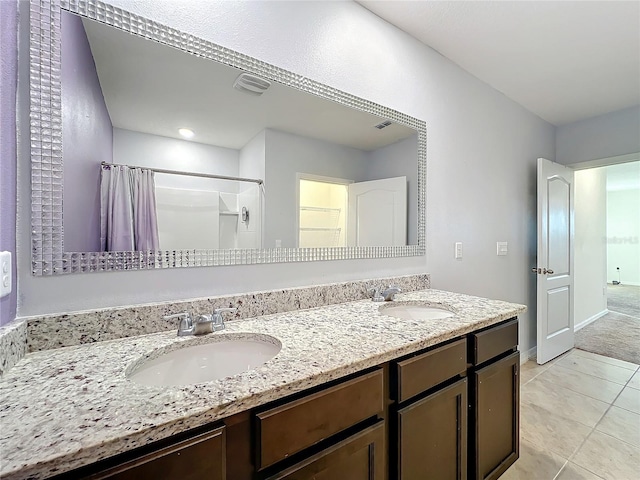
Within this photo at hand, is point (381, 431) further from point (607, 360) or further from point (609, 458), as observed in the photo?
point (607, 360)

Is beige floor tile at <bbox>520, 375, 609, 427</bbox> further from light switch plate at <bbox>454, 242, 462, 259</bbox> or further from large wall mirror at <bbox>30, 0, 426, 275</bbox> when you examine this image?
large wall mirror at <bbox>30, 0, 426, 275</bbox>

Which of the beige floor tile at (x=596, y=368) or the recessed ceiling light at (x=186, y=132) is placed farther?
the beige floor tile at (x=596, y=368)

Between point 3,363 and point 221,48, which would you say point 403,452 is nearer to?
point 3,363

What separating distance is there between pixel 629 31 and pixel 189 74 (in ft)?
8.48

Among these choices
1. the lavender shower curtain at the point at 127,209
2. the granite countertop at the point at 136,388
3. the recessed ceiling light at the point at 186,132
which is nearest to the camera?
the granite countertop at the point at 136,388

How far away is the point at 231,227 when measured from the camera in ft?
3.87

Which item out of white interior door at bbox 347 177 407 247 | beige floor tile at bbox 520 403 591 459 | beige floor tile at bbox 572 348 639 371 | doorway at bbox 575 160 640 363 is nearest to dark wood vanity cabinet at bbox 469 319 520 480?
beige floor tile at bbox 520 403 591 459

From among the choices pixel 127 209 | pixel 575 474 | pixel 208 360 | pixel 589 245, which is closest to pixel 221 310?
pixel 208 360

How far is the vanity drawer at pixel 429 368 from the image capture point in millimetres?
926

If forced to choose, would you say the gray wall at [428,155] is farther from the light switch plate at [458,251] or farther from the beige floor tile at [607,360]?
the beige floor tile at [607,360]

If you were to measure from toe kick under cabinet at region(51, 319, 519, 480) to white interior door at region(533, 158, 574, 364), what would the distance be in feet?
5.42

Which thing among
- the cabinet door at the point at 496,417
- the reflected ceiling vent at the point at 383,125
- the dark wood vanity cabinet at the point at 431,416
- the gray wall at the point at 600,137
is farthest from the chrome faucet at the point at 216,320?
the gray wall at the point at 600,137

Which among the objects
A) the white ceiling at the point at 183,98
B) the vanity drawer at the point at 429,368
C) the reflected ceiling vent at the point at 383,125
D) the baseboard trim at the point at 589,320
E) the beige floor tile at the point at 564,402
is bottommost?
the beige floor tile at the point at 564,402

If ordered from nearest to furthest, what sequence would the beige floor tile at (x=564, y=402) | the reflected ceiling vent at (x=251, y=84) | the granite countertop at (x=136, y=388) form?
the granite countertop at (x=136, y=388), the reflected ceiling vent at (x=251, y=84), the beige floor tile at (x=564, y=402)
